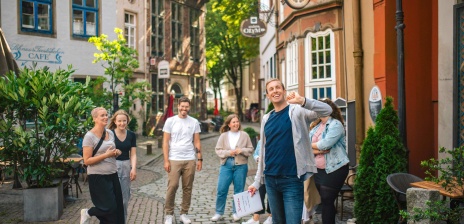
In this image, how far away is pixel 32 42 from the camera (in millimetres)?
20453

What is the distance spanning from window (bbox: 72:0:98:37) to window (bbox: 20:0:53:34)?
1.17m

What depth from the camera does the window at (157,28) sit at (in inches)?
1182

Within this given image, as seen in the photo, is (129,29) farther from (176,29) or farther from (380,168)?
(380,168)

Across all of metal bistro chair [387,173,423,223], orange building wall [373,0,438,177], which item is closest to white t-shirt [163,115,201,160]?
metal bistro chair [387,173,423,223]

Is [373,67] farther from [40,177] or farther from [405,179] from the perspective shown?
[40,177]

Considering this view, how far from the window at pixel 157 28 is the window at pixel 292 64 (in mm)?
16164

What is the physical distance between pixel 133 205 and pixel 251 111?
Result: 159 feet

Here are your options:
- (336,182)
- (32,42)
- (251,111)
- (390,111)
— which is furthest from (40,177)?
(251,111)

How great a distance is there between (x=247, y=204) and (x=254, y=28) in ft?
45.0

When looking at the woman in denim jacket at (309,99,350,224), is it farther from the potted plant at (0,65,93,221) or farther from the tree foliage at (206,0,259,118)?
the tree foliage at (206,0,259,118)

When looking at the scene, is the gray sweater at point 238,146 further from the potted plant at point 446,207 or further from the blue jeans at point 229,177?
the potted plant at point 446,207

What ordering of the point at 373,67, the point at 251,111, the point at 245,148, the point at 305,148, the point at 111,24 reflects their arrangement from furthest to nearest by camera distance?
1. the point at 251,111
2. the point at 111,24
3. the point at 373,67
4. the point at 245,148
5. the point at 305,148

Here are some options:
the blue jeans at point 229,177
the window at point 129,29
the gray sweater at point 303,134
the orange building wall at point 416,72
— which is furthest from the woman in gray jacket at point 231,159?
the window at point 129,29

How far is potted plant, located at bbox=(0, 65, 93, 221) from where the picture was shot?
7.86m
